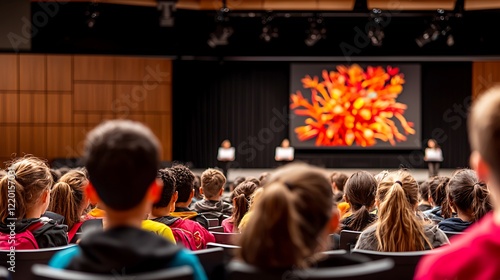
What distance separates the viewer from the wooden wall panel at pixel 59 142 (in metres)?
13.9

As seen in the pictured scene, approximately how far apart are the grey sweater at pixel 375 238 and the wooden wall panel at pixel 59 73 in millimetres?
12243

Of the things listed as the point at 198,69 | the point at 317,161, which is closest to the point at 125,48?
the point at 198,69

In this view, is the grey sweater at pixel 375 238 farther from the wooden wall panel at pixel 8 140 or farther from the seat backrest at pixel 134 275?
the wooden wall panel at pixel 8 140

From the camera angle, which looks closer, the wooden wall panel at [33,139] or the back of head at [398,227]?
the back of head at [398,227]

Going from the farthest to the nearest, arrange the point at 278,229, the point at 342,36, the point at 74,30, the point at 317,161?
the point at 317,161 < the point at 342,36 < the point at 74,30 < the point at 278,229

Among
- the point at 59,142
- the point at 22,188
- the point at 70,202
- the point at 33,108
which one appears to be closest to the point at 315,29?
the point at 59,142

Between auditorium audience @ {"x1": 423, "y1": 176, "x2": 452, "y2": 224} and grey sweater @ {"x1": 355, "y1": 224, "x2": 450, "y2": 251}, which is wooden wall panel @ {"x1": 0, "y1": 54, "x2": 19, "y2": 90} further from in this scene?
grey sweater @ {"x1": 355, "y1": 224, "x2": 450, "y2": 251}

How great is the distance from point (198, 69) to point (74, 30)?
4.50 meters

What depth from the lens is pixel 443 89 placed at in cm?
1588

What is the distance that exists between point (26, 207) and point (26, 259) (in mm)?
406

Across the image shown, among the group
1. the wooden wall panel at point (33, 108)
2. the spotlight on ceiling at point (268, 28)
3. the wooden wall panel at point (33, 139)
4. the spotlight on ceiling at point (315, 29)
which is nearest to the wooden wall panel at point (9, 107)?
the wooden wall panel at point (33, 108)

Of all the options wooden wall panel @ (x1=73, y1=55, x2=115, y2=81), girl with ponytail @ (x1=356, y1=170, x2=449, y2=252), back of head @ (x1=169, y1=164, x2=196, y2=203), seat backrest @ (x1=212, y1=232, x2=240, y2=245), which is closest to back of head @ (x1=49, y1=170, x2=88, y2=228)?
back of head @ (x1=169, y1=164, x2=196, y2=203)

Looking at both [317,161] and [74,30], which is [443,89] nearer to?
[317,161]

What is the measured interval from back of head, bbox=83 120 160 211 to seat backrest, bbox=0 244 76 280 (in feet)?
3.93
